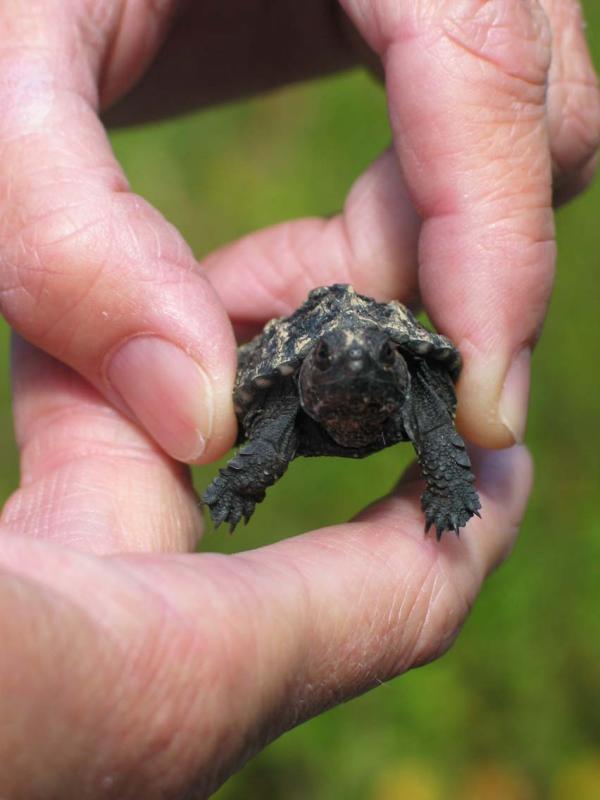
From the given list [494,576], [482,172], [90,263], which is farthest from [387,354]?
[494,576]

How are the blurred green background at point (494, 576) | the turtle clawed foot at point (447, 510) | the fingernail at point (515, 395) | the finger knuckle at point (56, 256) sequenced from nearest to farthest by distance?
the finger knuckle at point (56, 256)
the turtle clawed foot at point (447, 510)
the fingernail at point (515, 395)
the blurred green background at point (494, 576)

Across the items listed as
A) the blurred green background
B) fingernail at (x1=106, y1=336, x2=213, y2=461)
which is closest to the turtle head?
fingernail at (x1=106, y1=336, x2=213, y2=461)

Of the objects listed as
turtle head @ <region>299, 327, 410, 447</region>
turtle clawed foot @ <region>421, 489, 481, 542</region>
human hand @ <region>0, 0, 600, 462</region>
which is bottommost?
turtle clawed foot @ <region>421, 489, 481, 542</region>

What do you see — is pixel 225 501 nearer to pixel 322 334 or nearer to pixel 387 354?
pixel 322 334

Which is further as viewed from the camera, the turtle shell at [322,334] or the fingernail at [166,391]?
the turtle shell at [322,334]

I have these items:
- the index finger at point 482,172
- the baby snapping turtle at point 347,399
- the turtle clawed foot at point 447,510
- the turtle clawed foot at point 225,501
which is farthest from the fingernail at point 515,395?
the turtle clawed foot at point 225,501

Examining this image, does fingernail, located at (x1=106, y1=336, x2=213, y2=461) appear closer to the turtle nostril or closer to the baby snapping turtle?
the baby snapping turtle

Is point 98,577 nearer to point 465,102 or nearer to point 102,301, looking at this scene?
point 102,301

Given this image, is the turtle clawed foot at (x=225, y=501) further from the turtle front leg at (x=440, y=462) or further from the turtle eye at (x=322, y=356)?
the turtle front leg at (x=440, y=462)
